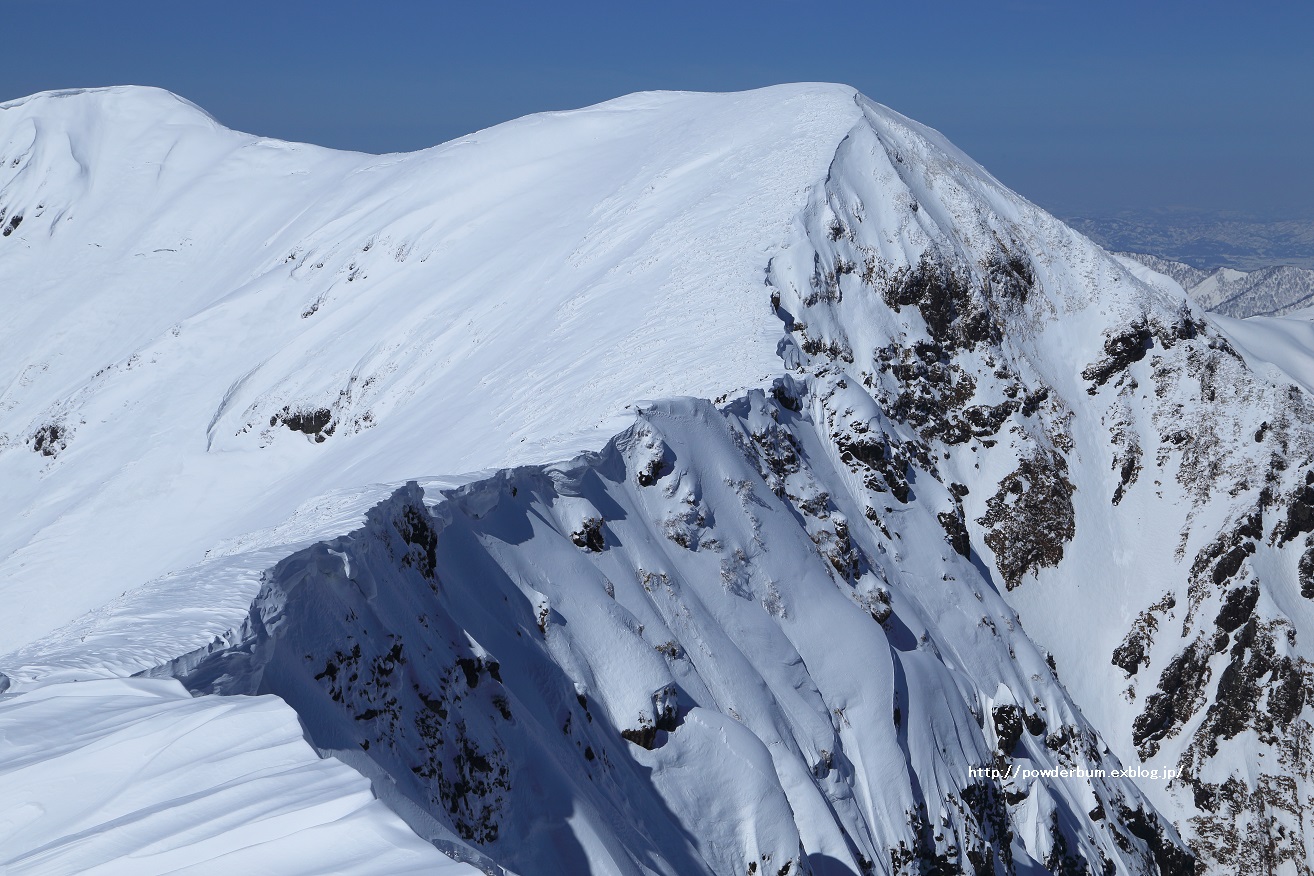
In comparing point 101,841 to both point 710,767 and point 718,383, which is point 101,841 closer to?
point 710,767

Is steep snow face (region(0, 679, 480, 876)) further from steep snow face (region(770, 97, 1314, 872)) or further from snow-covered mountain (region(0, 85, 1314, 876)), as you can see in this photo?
steep snow face (region(770, 97, 1314, 872))

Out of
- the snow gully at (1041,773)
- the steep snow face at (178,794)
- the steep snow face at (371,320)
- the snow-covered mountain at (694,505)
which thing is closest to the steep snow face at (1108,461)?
the snow-covered mountain at (694,505)

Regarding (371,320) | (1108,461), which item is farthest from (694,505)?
(371,320)

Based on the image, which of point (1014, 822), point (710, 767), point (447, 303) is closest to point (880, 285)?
point (447, 303)

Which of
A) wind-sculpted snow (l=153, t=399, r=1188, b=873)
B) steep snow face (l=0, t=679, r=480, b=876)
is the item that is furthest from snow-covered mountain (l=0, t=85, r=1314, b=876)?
steep snow face (l=0, t=679, r=480, b=876)

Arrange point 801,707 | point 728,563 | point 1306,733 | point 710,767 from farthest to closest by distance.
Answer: point 1306,733 → point 728,563 → point 801,707 → point 710,767

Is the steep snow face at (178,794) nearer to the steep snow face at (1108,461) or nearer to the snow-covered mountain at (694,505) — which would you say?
the snow-covered mountain at (694,505)
